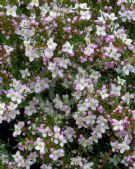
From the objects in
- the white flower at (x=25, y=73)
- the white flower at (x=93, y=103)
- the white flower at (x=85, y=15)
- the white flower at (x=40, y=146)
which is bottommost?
the white flower at (x=40, y=146)

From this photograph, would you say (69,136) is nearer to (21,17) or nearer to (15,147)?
(15,147)

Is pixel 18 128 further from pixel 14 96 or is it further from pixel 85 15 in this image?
pixel 85 15

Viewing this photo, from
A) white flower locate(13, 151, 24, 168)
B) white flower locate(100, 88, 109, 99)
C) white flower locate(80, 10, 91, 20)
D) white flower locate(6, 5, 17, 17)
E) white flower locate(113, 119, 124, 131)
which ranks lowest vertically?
white flower locate(13, 151, 24, 168)

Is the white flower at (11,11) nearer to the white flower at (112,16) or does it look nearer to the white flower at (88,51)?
the white flower at (88,51)

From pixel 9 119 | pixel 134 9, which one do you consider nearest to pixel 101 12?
pixel 134 9

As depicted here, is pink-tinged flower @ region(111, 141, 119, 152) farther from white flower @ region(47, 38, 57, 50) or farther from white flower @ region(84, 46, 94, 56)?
white flower @ region(47, 38, 57, 50)

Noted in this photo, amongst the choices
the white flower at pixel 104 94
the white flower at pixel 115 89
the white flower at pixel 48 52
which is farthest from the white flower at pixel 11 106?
the white flower at pixel 115 89

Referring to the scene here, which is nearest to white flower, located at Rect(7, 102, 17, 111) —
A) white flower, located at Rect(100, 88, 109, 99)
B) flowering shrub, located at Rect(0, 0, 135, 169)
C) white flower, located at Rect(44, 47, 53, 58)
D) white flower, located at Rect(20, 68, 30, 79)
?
flowering shrub, located at Rect(0, 0, 135, 169)

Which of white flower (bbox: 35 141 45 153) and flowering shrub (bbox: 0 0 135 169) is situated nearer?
white flower (bbox: 35 141 45 153)
